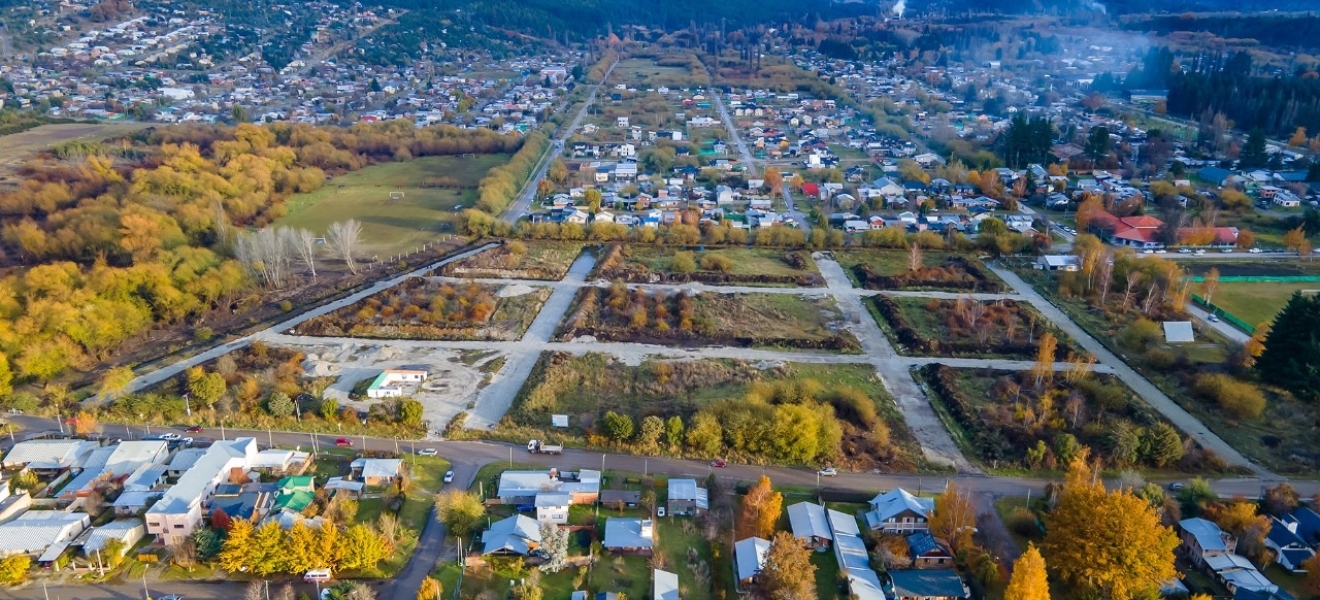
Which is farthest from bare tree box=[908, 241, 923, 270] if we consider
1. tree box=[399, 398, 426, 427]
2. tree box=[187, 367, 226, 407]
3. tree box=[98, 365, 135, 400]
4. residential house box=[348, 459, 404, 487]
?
tree box=[98, 365, 135, 400]

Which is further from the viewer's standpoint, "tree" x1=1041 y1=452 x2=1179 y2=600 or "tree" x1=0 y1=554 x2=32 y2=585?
"tree" x1=0 y1=554 x2=32 y2=585

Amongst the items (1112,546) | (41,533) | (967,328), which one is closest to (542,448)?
(41,533)

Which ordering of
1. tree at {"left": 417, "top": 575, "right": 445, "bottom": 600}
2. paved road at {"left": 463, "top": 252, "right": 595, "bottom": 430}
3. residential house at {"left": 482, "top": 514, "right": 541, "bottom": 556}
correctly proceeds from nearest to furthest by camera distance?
tree at {"left": 417, "top": 575, "right": 445, "bottom": 600}
residential house at {"left": 482, "top": 514, "right": 541, "bottom": 556}
paved road at {"left": 463, "top": 252, "right": 595, "bottom": 430}

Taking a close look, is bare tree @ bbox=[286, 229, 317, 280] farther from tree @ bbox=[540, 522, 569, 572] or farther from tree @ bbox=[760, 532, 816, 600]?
tree @ bbox=[760, 532, 816, 600]

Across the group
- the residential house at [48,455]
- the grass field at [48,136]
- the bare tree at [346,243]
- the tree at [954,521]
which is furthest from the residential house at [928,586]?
the grass field at [48,136]

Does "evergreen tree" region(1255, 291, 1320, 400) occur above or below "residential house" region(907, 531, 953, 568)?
above

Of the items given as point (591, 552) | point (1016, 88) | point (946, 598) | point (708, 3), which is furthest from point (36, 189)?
point (708, 3)

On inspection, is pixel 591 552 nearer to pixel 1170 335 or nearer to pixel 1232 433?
pixel 1232 433
